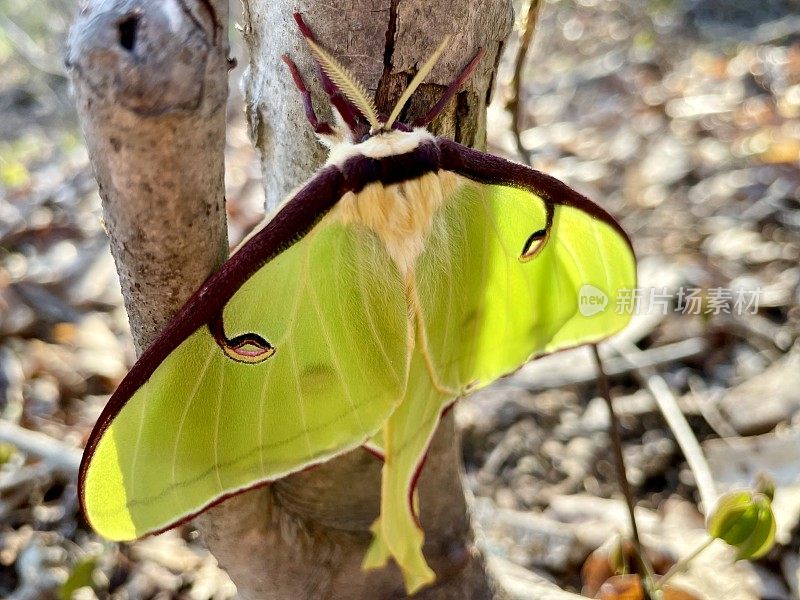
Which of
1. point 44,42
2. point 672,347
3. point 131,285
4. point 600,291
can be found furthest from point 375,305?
point 44,42

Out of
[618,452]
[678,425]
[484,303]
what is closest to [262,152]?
[484,303]

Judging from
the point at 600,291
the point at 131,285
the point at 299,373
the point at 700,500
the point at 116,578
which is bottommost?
the point at 700,500

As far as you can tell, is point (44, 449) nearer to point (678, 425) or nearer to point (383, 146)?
point (383, 146)

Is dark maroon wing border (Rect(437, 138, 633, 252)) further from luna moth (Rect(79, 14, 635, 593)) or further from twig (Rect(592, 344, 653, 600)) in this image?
twig (Rect(592, 344, 653, 600))

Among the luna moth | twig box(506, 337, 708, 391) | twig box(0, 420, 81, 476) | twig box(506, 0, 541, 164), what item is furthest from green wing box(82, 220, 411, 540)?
twig box(506, 337, 708, 391)

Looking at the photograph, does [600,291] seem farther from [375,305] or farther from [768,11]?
[768,11]
